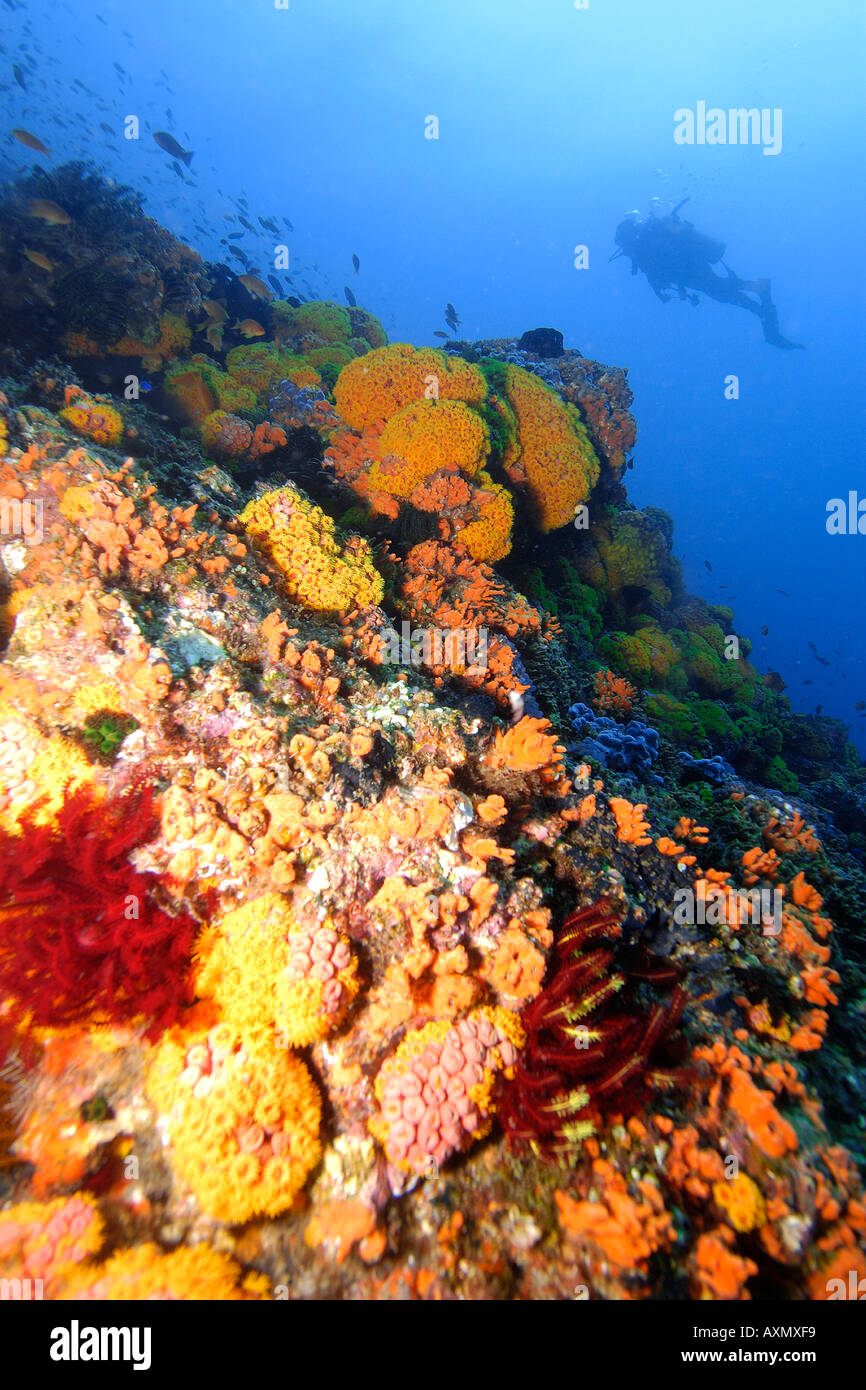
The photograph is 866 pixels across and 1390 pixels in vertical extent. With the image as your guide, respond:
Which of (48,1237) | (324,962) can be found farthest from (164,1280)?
(324,962)

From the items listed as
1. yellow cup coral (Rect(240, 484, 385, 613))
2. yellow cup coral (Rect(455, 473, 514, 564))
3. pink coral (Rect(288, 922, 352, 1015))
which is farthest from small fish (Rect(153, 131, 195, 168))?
pink coral (Rect(288, 922, 352, 1015))

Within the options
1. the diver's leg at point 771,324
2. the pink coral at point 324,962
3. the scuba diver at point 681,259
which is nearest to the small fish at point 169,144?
the pink coral at point 324,962

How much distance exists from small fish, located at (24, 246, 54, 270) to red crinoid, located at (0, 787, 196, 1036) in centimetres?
947

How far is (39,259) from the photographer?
317 inches

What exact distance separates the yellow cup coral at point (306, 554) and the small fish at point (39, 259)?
678cm

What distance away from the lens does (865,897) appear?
499 centimetres

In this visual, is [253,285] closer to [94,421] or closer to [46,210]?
[46,210]

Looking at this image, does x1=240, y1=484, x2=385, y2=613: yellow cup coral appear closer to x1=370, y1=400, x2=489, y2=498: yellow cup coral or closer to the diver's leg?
x1=370, y1=400, x2=489, y2=498: yellow cup coral

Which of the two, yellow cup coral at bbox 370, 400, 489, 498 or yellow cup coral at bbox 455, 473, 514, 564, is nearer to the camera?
yellow cup coral at bbox 370, 400, 489, 498

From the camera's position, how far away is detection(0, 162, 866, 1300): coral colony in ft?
8.70

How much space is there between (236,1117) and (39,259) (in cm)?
1159
